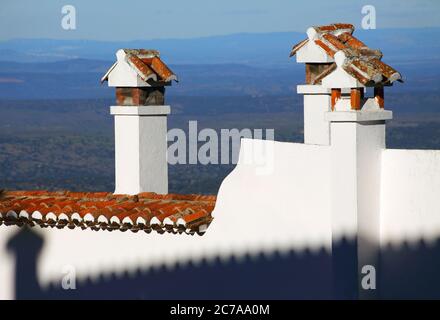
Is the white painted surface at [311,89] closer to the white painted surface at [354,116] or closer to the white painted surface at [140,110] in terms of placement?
the white painted surface at [140,110]

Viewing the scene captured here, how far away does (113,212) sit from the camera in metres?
13.4

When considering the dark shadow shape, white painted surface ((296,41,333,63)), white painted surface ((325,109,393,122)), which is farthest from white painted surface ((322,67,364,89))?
the dark shadow shape

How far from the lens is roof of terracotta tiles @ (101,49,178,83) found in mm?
15211

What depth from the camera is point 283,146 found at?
12.2 m

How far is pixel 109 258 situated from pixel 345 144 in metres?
3.45

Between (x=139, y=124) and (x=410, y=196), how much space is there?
475cm

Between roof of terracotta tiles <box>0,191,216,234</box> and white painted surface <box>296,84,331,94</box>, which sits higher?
white painted surface <box>296,84,331,94</box>

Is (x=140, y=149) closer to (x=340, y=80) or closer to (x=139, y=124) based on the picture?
(x=139, y=124)

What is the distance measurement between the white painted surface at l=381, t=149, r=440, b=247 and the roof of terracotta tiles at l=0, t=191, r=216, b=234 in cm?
215

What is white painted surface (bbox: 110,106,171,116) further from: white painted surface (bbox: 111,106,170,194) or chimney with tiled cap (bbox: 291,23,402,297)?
chimney with tiled cap (bbox: 291,23,402,297)

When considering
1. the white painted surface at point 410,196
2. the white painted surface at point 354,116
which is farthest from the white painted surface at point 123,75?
the white painted surface at point 410,196

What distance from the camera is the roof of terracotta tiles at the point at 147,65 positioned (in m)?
15.2

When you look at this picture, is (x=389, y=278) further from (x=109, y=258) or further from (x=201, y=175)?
(x=201, y=175)
